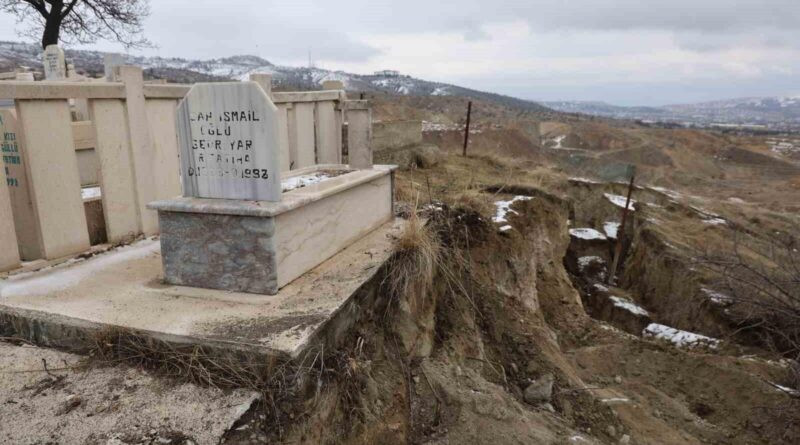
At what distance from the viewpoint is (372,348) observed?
3.76m

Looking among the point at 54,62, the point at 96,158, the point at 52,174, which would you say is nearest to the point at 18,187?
the point at 52,174

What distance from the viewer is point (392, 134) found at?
11.7 meters

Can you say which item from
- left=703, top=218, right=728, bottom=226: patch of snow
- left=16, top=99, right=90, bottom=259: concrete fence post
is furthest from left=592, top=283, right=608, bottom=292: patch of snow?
left=16, top=99, right=90, bottom=259: concrete fence post

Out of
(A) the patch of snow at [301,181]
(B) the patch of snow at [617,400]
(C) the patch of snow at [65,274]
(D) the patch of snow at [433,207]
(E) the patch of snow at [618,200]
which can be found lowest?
(B) the patch of snow at [617,400]

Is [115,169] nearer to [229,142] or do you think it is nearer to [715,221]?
[229,142]

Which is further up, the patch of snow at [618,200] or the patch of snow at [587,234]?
the patch of snow at [618,200]

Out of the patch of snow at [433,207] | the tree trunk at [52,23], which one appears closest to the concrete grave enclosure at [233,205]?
the patch of snow at [433,207]

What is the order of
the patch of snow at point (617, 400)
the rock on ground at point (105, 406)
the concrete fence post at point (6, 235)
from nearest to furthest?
the rock on ground at point (105, 406)
the concrete fence post at point (6, 235)
the patch of snow at point (617, 400)

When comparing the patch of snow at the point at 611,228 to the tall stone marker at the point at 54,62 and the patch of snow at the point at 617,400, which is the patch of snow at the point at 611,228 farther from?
the tall stone marker at the point at 54,62

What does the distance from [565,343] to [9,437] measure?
→ 23.0 ft

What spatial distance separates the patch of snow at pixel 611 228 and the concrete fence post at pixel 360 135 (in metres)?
10.9

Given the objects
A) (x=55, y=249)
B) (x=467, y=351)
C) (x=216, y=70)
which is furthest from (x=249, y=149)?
(x=216, y=70)

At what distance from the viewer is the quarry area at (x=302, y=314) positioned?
9.38 ft

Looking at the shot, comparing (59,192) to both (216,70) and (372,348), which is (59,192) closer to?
(372,348)
